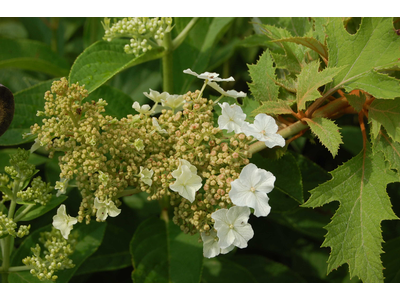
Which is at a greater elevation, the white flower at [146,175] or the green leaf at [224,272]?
the white flower at [146,175]

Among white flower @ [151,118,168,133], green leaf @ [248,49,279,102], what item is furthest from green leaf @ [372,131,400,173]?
white flower @ [151,118,168,133]

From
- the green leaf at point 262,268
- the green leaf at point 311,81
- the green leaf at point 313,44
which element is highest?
the green leaf at point 313,44

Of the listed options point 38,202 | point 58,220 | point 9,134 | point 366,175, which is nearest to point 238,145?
point 366,175

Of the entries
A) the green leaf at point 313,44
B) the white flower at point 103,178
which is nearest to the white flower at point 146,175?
the white flower at point 103,178

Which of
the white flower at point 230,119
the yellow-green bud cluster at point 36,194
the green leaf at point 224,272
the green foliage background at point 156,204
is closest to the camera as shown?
the white flower at point 230,119

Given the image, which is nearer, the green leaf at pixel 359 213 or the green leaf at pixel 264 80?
the green leaf at pixel 359 213

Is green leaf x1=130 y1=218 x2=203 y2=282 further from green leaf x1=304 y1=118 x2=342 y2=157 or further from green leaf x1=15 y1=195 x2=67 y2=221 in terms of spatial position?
green leaf x1=304 y1=118 x2=342 y2=157

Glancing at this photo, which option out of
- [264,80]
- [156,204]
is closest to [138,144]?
[264,80]

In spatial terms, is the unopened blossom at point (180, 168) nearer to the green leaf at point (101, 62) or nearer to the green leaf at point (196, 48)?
the green leaf at point (101, 62)
